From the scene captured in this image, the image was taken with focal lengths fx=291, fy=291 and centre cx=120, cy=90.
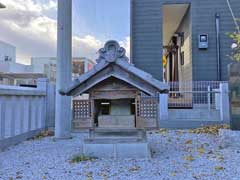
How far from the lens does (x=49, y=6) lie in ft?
32.9

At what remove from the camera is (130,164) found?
423cm

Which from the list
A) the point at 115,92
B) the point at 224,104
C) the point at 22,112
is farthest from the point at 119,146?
the point at 224,104

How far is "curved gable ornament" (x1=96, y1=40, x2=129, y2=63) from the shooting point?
4367mm

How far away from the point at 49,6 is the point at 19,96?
4833 millimetres

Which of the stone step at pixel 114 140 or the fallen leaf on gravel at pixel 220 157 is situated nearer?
the fallen leaf on gravel at pixel 220 157

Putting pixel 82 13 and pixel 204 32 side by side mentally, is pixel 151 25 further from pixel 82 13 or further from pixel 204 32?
pixel 82 13

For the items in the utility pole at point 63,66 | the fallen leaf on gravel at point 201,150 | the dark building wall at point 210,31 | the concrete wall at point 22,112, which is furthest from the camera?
the dark building wall at point 210,31

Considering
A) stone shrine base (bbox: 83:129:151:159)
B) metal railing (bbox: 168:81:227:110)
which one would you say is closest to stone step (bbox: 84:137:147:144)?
stone shrine base (bbox: 83:129:151:159)

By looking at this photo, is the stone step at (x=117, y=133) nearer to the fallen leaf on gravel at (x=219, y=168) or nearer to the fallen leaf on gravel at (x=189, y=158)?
the fallen leaf on gravel at (x=189, y=158)

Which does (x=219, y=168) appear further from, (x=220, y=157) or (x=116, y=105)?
(x=116, y=105)

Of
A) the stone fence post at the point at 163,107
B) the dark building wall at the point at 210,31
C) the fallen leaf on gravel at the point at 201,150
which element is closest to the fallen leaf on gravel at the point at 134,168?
the fallen leaf on gravel at the point at 201,150

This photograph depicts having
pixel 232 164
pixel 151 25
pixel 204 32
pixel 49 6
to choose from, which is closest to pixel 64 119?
pixel 232 164

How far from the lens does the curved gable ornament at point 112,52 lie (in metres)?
4.37

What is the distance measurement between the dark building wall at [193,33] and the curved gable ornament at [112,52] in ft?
24.5
